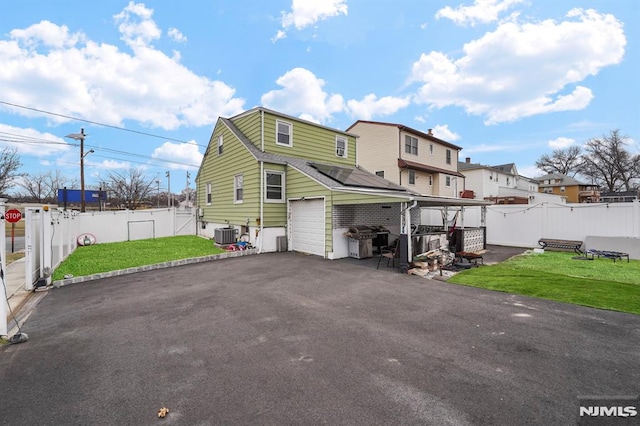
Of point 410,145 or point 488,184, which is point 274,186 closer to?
point 410,145

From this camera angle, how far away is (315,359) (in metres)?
3.62

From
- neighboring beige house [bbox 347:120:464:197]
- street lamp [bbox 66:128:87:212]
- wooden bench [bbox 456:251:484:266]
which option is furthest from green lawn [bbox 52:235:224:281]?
neighboring beige house [bbox 347:120:464:197]

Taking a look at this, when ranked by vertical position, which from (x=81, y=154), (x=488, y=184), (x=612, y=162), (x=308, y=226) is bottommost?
(x=308, y=226)

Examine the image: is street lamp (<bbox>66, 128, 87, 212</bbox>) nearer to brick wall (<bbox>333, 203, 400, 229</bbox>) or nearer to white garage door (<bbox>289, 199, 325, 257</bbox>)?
white garage door (<bbox>289, 199, 325, 257</bbox>)

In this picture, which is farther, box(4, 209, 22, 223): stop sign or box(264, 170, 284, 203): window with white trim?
box(264, 170, 284, 203): window with white trim

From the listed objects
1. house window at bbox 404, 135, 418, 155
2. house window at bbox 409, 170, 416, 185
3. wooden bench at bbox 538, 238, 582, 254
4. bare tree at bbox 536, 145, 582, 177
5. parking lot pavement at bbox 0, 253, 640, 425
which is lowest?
parking lot pavement at bbox 0, 253, 640, 425

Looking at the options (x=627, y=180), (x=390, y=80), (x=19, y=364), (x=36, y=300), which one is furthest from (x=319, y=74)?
(x=627, y=180)

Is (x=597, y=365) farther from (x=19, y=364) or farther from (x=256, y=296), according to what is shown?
(x=19, y=364)

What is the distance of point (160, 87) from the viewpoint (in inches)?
655

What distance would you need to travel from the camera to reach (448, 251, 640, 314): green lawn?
19.3 ft

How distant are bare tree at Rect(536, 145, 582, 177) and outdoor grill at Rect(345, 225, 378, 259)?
6242 centimetres

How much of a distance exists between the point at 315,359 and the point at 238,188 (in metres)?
12.5

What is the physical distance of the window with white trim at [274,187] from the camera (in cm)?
1320

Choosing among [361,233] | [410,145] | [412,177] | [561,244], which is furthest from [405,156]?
[361,233]
